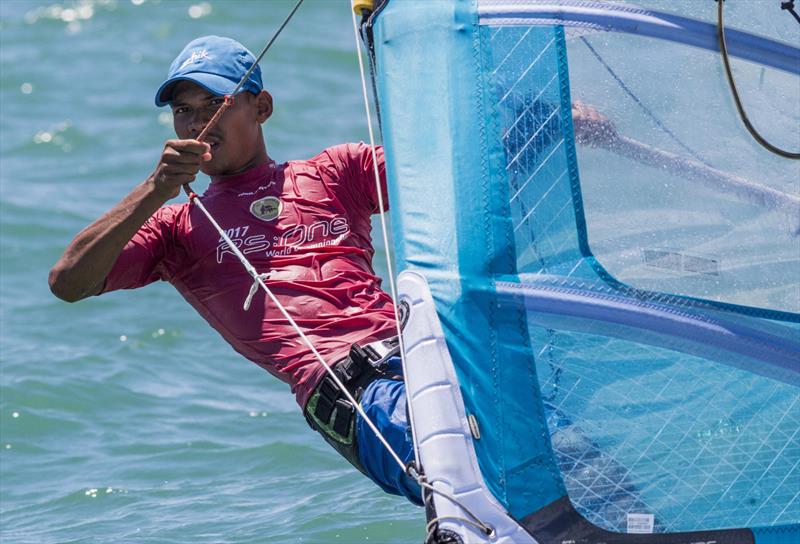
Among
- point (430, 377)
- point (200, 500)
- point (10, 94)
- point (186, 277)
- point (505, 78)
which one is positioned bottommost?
point (200, 500)

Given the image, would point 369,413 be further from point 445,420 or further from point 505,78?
point 505,78

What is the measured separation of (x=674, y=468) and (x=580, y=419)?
0.23 metres

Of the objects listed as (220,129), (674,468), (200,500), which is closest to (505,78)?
(674,468)

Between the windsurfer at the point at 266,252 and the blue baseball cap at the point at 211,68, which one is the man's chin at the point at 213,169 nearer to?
the windsurfer at the point at 266,252

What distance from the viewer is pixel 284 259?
3.54 metres

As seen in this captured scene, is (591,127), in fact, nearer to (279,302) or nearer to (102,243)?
(279,302)

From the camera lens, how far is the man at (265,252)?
324 centimetres

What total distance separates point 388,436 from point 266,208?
0.82 meters

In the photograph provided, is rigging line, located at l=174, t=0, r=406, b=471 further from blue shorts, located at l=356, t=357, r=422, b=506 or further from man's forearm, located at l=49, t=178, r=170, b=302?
man's forearm, located at l=49, t=178, r=170, b=302

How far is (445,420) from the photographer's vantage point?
2764mm

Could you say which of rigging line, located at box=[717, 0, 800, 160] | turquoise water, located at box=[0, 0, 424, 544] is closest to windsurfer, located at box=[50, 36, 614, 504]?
rigging line, located at box=[717, 0, 800, 160]

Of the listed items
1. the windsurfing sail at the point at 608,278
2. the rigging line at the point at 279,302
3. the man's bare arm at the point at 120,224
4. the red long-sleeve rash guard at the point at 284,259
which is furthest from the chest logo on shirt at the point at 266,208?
the windsurfing sail at the point at 608,278

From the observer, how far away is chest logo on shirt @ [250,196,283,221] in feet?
11.9

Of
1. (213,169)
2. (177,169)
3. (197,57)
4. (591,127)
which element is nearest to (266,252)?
(213,169)
